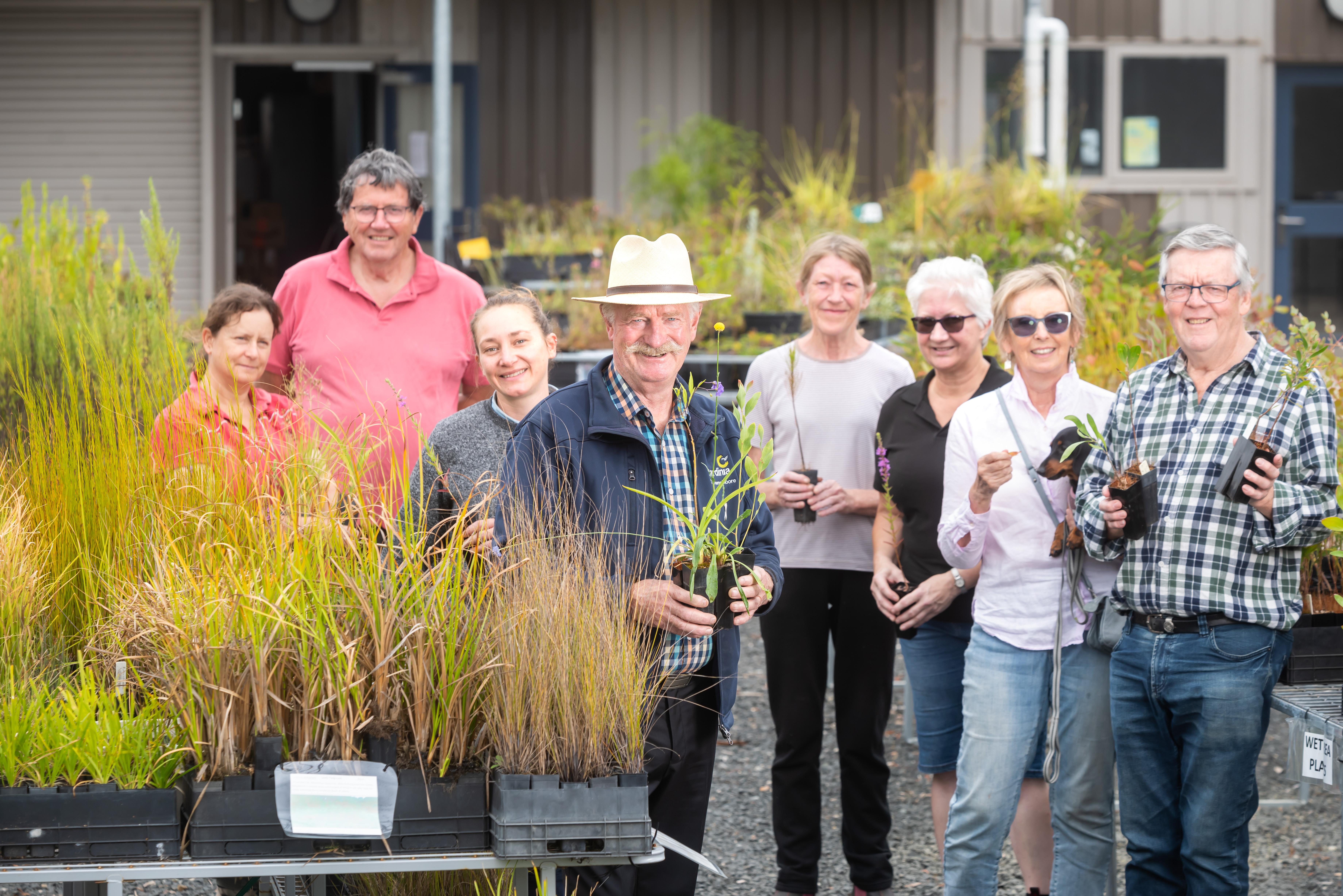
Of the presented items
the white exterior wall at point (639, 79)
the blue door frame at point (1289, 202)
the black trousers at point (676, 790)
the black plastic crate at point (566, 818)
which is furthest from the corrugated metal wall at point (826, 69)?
the black plastic crate at point (566, 818)

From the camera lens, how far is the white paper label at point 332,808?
2.08 meters

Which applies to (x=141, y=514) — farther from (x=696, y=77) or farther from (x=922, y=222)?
(x=696, y=77)

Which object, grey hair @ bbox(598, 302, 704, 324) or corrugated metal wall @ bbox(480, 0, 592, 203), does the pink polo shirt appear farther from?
corrugated metal wall @ bbox(480, 0, 592, 203)

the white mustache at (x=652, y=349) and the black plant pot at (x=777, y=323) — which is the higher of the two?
the black plant pot at (x=777, y=323)

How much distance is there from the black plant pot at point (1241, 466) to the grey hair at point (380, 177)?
213cm

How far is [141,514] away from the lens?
274cm

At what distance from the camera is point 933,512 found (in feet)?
10.8

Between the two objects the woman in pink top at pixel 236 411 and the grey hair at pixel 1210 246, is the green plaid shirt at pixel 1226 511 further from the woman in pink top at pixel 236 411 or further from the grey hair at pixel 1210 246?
the woman in pink top at pixel 236 411

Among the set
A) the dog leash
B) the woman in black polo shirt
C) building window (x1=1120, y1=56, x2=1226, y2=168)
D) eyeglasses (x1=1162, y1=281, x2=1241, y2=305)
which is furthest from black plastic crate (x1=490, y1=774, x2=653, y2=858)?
building window (x1=1120, y1=56, x2=1226, y2=168)

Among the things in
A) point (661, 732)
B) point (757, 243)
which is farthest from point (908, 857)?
point (757, 243)

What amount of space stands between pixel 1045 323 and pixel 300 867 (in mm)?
1908

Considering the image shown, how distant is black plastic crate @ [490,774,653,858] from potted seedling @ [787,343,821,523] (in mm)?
1396

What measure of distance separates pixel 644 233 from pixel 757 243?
4.19ft

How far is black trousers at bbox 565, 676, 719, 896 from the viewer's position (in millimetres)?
2545
